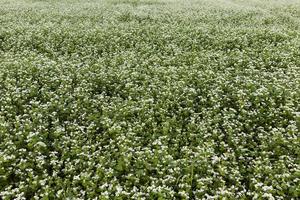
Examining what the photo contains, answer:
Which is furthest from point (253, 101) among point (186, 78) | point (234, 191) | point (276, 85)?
point (234, 191)

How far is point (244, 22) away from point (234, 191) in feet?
53.2

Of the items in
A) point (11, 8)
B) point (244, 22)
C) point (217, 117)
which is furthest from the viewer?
point (11, 8)

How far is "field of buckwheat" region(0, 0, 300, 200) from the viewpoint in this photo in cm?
Answer: 710

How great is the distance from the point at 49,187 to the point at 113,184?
1356mm

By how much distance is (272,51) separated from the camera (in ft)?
49.2

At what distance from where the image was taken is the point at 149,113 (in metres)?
9.73

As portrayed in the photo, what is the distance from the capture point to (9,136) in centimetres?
850

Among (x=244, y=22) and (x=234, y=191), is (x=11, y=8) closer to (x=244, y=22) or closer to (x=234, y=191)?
(x=244, y=22)

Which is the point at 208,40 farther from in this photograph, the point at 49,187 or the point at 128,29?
the point at 49,187

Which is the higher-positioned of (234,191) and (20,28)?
(20,28)

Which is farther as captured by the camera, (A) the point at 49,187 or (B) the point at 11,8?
(B) the point at 11,8

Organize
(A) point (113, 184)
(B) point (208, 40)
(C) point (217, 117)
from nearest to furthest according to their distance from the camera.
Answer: (A) point (113, 184), (C) point (217, 117), (B) point (208, 40)

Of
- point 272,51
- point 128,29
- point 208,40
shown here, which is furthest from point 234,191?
point 128,29

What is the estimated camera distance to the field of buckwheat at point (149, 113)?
7.10m
